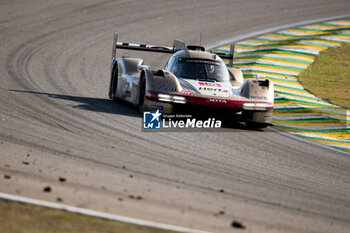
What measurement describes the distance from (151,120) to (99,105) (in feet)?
6.41

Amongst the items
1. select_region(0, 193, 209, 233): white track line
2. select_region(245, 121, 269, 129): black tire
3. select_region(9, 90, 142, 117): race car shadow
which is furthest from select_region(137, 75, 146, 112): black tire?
select_region(0, 193, 209, 233): white track line

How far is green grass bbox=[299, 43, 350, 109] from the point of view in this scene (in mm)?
14819

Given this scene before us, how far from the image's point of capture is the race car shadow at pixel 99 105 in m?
11.2

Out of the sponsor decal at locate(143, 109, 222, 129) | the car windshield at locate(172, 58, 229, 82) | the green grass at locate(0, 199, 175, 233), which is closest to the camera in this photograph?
the green grass at locate(0, 199, 175, 233)

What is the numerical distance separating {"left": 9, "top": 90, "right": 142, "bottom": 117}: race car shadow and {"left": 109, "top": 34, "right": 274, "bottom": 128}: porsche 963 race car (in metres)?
0.20

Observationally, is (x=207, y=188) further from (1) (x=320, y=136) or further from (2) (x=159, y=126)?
(1) (x=320, y=136)

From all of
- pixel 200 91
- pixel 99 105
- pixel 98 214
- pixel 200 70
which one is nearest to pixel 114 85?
pixel 99 105

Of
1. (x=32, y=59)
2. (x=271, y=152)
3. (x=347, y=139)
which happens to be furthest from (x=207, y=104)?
(x=32, y=59)

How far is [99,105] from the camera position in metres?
11.8

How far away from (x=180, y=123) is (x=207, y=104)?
580 mm

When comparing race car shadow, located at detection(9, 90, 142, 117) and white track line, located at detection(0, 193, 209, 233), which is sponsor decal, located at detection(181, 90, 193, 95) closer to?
race car shadow, located at detection(9, 90, 142, 117)

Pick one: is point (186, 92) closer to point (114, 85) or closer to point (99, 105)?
Result: point (99, 105)

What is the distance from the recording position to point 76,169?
6.73 meters

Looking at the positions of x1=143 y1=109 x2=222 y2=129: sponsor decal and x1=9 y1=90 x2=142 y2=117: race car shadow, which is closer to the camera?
x1=143 y1=109 x2=222 y2=129: sponsor decal
